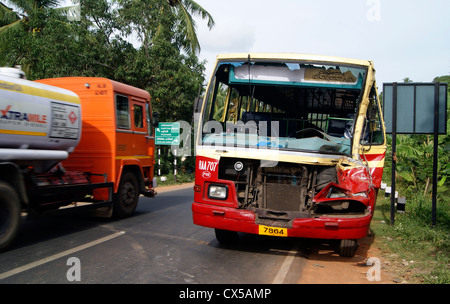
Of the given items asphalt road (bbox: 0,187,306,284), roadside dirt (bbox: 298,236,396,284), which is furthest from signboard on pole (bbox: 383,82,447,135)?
asphalt road (bbox: 0,187,306,284)

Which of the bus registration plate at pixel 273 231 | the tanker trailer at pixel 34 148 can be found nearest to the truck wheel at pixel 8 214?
the tanker trailer at pixel 34 148

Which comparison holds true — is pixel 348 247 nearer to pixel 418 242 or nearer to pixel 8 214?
pixel 418 242

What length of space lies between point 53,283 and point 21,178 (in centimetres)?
215

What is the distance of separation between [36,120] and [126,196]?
130 inches

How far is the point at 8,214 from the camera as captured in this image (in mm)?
5934

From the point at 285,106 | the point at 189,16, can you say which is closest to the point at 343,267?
the point at 285,106

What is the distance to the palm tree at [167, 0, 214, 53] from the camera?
21219mm

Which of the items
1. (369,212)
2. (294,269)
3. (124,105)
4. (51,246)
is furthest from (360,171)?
(124,105)

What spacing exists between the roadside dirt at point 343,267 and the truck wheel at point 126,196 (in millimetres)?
4269

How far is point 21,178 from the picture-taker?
6047mm

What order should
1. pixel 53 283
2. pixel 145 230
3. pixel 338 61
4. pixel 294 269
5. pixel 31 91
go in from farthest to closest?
pixel 145 230 < pixel 31 91 < pixel 338 61 < pixel 294 269 < pixel 53 283

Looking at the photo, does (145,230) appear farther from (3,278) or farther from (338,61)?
(338,61)

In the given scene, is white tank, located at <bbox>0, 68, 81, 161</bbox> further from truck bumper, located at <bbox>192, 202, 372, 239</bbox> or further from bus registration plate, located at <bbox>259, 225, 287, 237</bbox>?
bus registration plate, located at <bbox>259, 225, 287, 237</bbox>

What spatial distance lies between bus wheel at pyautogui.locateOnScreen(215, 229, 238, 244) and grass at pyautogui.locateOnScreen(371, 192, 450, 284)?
2499mm
